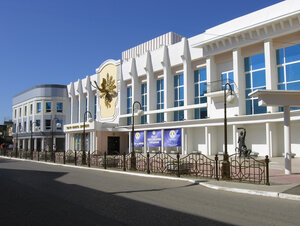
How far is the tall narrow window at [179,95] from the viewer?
111 feet

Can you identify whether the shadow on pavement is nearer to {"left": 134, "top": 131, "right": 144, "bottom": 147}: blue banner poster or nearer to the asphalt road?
the asphalt road

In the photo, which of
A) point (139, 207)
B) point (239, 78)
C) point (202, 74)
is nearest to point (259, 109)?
point (239, 78)

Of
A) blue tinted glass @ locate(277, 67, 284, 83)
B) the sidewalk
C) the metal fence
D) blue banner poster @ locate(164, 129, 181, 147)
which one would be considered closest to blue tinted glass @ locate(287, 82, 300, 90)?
blue tinted glass @ locate(277, 67, 284, 83)

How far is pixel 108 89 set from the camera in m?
43.3

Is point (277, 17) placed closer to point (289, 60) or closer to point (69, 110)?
point (289, 60)

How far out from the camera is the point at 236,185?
10812 mm

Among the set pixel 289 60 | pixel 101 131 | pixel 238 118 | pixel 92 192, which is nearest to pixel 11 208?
pixel 92 192

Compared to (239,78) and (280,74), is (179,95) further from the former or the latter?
(280,74)

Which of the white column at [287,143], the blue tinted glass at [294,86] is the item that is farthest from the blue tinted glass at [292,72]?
the white column at [287,143]

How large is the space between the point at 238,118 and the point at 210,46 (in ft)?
27.4

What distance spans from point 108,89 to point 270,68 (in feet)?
84.8

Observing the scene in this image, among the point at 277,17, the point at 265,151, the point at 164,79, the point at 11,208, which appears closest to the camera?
the point at 11,208

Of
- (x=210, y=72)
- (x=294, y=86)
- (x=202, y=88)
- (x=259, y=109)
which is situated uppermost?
(x=210, y=72)

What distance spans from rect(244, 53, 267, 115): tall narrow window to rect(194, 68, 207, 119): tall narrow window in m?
5.23
